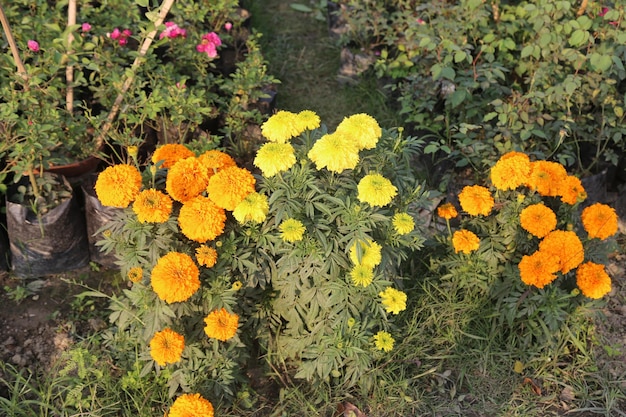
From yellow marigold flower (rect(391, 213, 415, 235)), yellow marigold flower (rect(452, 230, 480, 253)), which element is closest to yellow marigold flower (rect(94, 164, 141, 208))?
yellow marigold flower (rect(391, 213, 415, 235))

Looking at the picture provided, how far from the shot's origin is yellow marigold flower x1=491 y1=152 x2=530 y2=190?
2.63 metres

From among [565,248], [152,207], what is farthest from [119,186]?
[565,248]

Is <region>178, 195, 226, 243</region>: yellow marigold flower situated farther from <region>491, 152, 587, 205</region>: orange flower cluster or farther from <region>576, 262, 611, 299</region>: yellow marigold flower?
<region>576, 262, 611, 299</region>: yellow marigold flower

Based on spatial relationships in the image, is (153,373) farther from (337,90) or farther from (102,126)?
(337,90)

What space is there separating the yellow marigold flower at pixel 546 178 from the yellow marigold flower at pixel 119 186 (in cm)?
165

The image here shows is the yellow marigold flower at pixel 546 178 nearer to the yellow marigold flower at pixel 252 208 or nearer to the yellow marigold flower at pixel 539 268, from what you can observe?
the yellow marigold flower at pixel 539 268

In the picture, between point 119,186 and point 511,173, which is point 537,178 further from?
point 119,186

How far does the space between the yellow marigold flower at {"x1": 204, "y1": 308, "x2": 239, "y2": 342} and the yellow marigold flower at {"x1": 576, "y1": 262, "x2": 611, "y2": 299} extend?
5.00 ft

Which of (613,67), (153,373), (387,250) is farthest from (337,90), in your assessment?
(153,373)

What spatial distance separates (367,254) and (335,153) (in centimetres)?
41

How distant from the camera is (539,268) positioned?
8.51 ft

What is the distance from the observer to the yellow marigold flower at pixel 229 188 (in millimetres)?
2172

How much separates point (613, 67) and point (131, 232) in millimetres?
2775

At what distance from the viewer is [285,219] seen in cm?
222
